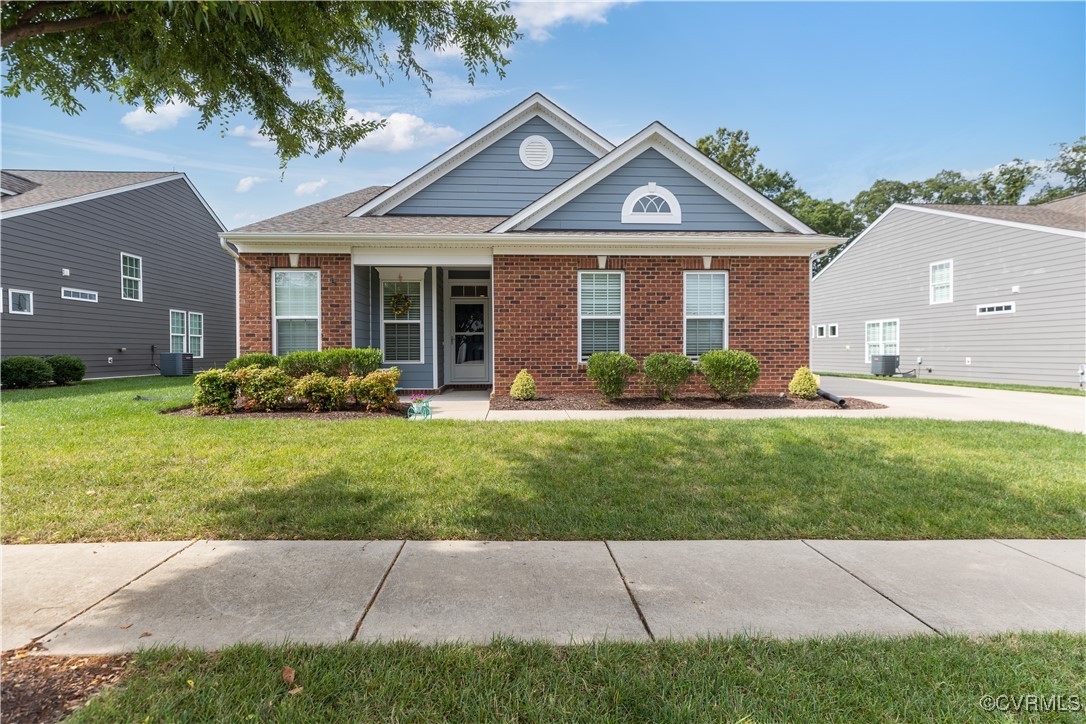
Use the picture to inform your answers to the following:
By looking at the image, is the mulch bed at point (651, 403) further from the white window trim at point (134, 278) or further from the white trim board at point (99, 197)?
the white window trim at point (134, 278)

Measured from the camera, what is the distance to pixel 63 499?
13.3ft

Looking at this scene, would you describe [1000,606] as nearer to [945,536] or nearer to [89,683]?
[945,536]

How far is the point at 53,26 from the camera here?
255cm

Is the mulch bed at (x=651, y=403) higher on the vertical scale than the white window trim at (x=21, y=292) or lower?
lower

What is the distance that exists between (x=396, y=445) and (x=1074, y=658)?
17.7ft

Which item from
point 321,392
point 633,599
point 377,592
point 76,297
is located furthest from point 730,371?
point 76,297

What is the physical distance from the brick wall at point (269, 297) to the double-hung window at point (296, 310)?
122 mm

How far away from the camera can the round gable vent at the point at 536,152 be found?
12.8 m

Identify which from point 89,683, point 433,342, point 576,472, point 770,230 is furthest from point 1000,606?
point 433,342

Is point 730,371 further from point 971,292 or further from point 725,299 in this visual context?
point 971,292

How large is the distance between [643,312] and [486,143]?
19.8 feet

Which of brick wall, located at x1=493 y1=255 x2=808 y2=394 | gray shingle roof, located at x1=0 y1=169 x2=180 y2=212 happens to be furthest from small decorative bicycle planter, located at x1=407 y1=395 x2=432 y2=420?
gray shingle roof, located at x1=0 y1=169 x2=180 y2=212

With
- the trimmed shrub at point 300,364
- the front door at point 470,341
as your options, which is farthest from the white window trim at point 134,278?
the front door at point 470,341

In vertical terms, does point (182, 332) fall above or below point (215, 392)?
above
